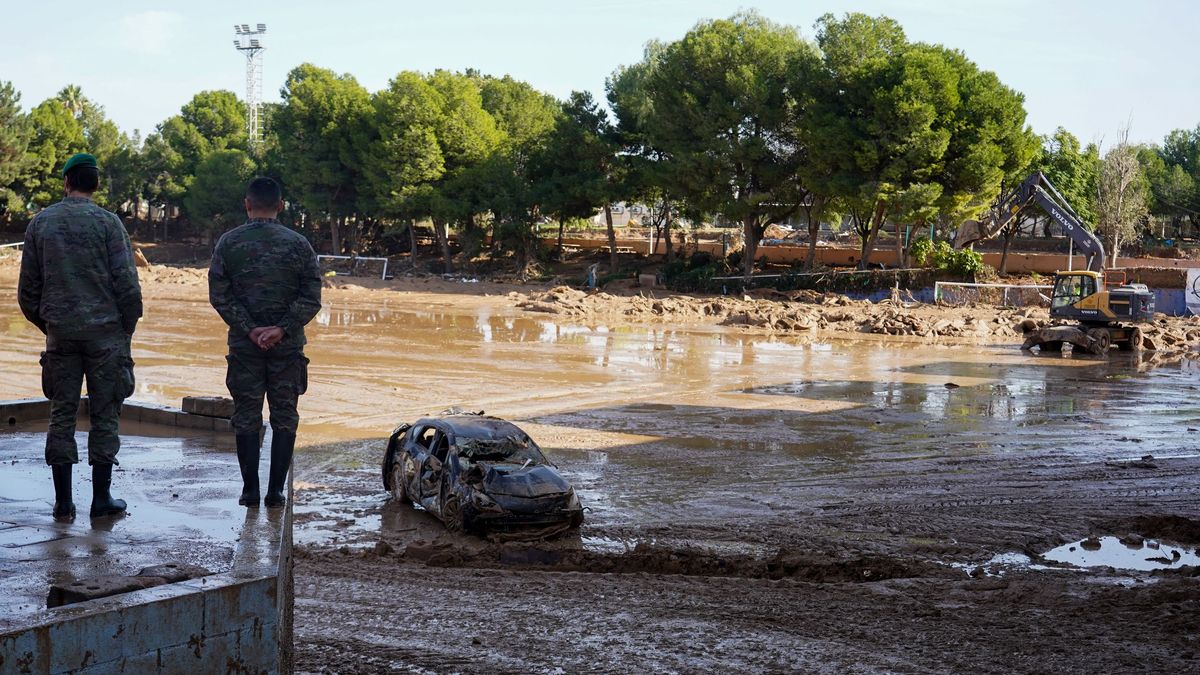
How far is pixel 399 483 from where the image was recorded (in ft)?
44.0

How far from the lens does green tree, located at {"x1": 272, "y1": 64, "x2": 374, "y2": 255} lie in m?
63.7

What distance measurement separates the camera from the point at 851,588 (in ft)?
32.5

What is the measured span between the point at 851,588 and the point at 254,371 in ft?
17.7

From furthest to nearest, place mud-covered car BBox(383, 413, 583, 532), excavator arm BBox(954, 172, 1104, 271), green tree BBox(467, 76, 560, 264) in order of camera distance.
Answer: green tree BBox(467, 76, 560, 264) < excavator arm BBox(954, 172, 1104, 271) < mud-covered car BBox(383, 413, 583, 532)

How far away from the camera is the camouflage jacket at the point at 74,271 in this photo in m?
6.73

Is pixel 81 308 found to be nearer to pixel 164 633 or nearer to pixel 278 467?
pixel 278 467

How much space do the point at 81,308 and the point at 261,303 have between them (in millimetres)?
996

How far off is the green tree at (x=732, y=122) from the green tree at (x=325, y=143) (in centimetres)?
1900

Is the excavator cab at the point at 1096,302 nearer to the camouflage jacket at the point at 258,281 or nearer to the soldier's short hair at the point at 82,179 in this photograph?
the camouflage jacket at the point at 258,281

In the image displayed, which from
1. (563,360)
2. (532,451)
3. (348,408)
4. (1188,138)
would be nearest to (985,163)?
(563,360)

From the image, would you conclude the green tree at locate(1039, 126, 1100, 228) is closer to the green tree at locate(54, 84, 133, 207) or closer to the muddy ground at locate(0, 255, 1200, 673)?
the muddy ground at locate(0, 255, 1200, 673)

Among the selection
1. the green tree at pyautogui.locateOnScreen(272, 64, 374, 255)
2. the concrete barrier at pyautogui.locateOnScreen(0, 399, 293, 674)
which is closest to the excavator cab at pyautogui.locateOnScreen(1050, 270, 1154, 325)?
the concrete barrier at pyautogui.locateOnScreen(0, 399, 293, 674)

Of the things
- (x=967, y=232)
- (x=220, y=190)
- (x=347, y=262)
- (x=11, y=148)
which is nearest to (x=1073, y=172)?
(x=967, y=232)

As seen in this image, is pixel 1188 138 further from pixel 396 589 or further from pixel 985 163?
pixel 396 589
